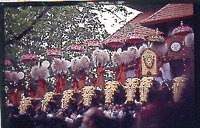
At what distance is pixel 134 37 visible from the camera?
4305 millimetres

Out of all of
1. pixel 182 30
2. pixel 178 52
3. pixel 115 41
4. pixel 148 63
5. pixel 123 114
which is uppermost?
pixel 182 30

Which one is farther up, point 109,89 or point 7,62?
point 7,62

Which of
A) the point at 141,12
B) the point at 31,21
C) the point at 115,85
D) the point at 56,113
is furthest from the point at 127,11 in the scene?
the point at 56,113

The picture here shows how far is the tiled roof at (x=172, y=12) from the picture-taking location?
4270 millimetres

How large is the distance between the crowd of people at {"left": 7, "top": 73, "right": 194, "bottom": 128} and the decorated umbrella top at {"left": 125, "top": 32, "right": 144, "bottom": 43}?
679 mm

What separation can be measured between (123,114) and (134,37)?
3.67ft

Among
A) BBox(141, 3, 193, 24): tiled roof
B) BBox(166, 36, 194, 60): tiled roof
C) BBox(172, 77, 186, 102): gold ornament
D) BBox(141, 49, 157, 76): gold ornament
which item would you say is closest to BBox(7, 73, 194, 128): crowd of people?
BBox(172, 77, 186, 102): gold ornament

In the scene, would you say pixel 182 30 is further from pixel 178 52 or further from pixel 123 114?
pixel 123 114

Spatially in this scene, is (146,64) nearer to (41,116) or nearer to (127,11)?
(127,11)

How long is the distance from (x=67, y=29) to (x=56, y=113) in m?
1.22

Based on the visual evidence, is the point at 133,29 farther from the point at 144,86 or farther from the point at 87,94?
the point at 87,94

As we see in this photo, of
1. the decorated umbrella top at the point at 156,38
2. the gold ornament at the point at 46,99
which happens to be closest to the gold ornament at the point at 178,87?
the decorated umbrella top at the point at 156,38

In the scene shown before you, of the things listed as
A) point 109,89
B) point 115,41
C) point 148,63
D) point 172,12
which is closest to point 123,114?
point 109,89

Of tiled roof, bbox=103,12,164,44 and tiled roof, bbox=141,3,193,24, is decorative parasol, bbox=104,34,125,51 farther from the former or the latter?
tiled roof, bbox=141,3,193,24
